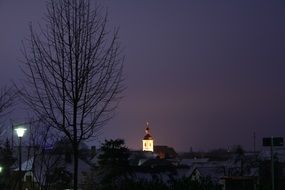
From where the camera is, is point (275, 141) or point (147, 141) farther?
point (147, 141)

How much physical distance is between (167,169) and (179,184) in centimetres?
6080

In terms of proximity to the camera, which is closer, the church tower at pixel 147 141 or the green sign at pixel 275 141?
the green sign at pixel 275 141

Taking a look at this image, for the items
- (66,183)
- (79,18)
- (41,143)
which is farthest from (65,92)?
(66,183)

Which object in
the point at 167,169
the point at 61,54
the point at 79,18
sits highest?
the point at 79,18

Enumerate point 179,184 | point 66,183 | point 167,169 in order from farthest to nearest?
point 167,169 < point 66,183 < point 179,184

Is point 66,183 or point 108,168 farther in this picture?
point 108,168

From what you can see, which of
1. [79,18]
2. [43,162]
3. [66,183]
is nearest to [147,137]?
[66,183]

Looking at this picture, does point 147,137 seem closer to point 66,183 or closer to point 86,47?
point 66,183

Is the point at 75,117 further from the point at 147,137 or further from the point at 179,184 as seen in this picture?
the point at 147,137

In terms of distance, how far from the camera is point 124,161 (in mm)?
52438

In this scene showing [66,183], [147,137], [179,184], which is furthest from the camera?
[147,137]

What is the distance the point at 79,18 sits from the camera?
13016mm

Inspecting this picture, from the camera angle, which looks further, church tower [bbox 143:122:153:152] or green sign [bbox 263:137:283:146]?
church tower [bbox 143:122:153:152]

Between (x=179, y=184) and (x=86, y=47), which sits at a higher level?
(x=86, y=47)
